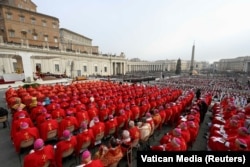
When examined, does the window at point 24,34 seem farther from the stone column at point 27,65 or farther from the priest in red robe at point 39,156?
the priest in red robe at point 39,156

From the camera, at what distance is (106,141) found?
6082 mm

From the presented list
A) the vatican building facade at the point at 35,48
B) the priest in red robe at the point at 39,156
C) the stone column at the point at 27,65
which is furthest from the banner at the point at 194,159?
the vatican building facade at the point at 35,48

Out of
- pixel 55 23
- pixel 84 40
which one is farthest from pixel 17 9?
pixel 84 40

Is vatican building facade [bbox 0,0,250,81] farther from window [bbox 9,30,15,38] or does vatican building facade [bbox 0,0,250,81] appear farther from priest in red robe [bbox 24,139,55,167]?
priest in red robe [bbox 24,139,55,167]

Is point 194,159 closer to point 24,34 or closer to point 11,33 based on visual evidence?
point 11,33

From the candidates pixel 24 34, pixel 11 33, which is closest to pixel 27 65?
pixel 11 33

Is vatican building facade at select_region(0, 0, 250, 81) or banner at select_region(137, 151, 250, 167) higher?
vatican building facade at select_region(0, 0, 250, 81)

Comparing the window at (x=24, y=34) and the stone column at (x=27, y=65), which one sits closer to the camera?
the stone column at (x=27, y=65)

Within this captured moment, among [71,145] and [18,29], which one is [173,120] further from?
[18,29]

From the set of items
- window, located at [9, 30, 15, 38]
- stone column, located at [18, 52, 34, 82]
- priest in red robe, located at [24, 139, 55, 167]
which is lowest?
priest in red robe, located at [24, 139, 55, 167]

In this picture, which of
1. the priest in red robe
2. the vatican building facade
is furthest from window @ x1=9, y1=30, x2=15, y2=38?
the priest in red robe

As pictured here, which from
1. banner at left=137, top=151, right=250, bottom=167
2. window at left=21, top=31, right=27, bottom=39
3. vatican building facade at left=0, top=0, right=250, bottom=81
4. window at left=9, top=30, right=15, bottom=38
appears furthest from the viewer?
window at left=21, top=31, right=27, bottom=39

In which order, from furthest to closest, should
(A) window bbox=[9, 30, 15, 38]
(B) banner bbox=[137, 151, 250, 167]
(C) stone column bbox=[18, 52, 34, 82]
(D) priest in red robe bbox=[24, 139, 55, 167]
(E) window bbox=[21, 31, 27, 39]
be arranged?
(E) window bbox=[21, 31, 27, 39], (A) window bbox=[9, 30, 15, 38], (C) stone column bbox=[18, 52, 34, 82], (D) priest in red robe bbox=[24, 139, 55, 167], (B) banner bbox=[137, 151, 250, 167]

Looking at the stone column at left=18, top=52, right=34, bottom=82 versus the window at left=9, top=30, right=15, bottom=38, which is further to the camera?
the window at left=9, top=30, right=15, bottom=38
